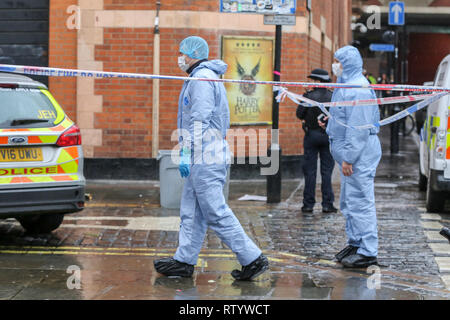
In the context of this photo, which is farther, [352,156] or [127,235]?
[127,235]

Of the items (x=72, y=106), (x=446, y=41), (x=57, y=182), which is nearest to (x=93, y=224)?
(x=57, y=182)

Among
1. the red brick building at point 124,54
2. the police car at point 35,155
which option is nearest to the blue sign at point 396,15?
the red brick building at point 124,54

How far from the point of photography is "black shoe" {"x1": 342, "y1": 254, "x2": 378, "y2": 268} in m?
7.16

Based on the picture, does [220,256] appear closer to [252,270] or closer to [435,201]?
[252,270]

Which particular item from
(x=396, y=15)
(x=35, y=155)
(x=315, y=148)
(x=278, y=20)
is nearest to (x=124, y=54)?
(x=278, y=20)

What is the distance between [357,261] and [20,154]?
3.35 metres

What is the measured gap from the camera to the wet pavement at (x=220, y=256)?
20.4ft

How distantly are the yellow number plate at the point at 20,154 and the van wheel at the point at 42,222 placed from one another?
3.73 feet

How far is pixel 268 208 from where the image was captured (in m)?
10.9

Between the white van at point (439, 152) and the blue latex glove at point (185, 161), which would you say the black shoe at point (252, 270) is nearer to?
the blue latex glove at point (185, 161)

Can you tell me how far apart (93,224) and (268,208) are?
8.63 ft

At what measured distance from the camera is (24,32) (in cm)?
1406
